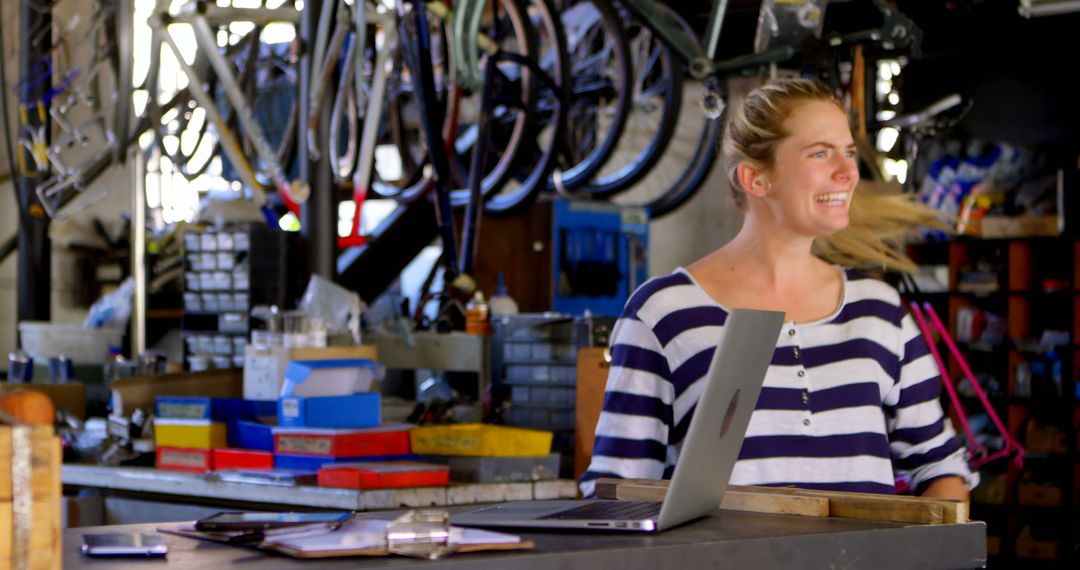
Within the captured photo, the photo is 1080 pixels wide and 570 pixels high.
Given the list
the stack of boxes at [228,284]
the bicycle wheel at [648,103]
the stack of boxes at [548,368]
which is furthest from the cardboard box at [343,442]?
the bicycle wheel at [648,103]

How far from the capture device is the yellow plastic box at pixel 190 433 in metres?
3.61

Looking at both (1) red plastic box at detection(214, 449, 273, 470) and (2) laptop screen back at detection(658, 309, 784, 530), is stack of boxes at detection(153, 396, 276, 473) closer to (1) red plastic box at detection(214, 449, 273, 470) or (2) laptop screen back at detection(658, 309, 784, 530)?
(1) red plastic box at detection(214, 449, 273, 470)

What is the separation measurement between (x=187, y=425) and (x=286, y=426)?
1.06ft

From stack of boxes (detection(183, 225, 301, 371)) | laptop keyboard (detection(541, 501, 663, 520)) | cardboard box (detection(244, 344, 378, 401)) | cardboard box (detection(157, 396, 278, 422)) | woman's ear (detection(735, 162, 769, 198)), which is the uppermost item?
woman's ear (detection(735, 162, 769, 198))

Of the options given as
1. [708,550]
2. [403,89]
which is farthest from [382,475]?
[403,89]

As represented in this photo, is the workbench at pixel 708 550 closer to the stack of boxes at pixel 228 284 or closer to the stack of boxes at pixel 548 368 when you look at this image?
the stack of boxes at pixel 548 368

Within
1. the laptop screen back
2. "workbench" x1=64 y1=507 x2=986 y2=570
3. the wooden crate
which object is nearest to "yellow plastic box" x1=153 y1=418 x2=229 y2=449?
"workbench" x1=64 y1=507 x2=986 y2=570

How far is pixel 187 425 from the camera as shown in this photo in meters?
3.64

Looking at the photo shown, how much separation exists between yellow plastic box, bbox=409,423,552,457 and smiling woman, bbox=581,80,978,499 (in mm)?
1001

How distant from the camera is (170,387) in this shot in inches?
159

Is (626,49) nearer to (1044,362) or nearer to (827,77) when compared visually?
(827,77)

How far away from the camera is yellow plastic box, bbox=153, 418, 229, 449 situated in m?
3.61

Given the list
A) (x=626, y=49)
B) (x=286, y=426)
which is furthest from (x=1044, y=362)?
(x=286, y=426)

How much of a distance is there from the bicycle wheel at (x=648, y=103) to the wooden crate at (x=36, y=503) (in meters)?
4.68
